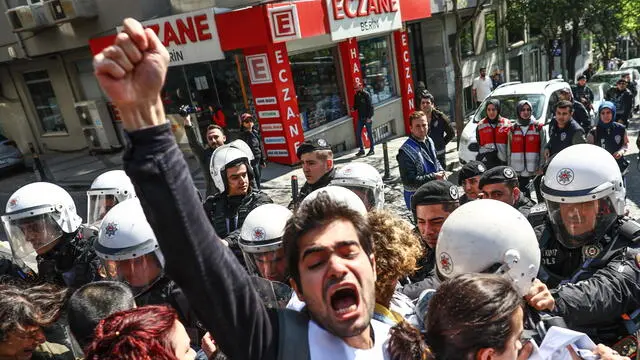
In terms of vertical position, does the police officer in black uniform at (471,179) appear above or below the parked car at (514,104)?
above

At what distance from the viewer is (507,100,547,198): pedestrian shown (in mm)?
6016

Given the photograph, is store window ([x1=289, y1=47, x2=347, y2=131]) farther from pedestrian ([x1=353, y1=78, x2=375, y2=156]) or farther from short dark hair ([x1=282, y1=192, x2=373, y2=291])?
short dark hair ([x1=282, y1=192, x2=373, y2=291])

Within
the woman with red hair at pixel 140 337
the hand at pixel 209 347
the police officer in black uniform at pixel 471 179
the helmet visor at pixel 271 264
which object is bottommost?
the police officer in black uniform at pixel 471 179

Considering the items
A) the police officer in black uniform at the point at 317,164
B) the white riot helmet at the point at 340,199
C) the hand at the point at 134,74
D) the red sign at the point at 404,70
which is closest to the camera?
the hand at the point at 134,74

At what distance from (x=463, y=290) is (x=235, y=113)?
1071cm

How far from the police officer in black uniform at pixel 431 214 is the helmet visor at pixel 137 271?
1.64 meters

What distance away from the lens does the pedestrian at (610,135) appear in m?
6.50

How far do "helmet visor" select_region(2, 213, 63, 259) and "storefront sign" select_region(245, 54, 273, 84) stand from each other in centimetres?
707

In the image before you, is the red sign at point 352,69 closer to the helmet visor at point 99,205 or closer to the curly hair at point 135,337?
the helmet visor at point 99,205

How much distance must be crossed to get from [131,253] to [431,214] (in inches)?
75.7

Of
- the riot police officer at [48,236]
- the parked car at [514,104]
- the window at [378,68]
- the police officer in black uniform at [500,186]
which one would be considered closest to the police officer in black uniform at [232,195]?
the riot police officer at [48,236]

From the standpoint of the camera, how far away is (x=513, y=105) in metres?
9.17

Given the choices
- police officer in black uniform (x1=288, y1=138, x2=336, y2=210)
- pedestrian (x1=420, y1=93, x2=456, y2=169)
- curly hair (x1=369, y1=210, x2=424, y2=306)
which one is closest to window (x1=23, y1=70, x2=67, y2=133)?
pedestrian (x1=420, y1=93, x2=456, y2=169)

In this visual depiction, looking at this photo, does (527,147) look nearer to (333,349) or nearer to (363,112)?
(333,349)
